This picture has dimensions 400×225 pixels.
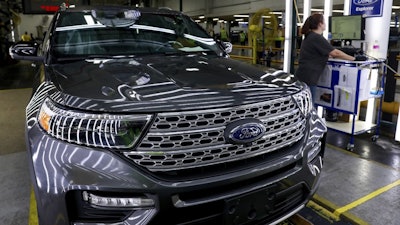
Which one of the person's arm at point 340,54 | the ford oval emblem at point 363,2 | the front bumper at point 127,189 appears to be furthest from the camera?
the ford oval emblem at point 363,2

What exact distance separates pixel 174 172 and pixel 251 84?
0.65 meters

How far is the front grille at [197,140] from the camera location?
4.72ft

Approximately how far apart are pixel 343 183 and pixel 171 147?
7.38 feet

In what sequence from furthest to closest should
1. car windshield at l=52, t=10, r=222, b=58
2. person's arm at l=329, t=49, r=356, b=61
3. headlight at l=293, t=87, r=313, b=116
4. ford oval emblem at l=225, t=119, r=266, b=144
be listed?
person's arm at l=329, t=49, r=356, b=61
car windshield at l=52, t=10, r=222, b=58
headlight at l=293, t=87, r=313, b=116
ford oval emblem at l=225, t=119, r=266, b=144

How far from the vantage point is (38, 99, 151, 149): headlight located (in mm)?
1444

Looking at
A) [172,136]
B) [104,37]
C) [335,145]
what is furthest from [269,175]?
[335,145]

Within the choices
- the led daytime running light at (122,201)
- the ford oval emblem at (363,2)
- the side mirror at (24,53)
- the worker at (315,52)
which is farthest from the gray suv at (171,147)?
the ford oval emblem at (363,2)

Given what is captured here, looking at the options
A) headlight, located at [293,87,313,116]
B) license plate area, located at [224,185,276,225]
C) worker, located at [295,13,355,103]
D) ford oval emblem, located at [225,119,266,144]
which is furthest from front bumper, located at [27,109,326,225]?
worker, located at [295,13,355,103]

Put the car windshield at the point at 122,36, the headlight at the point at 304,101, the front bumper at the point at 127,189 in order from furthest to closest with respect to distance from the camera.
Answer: the car windshield at the point at 122,36, the headlight at the point at 304,101, the front bumper at the point at 127,189

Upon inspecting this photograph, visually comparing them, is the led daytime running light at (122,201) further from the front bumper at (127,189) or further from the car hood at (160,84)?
the car hood at (160,84)

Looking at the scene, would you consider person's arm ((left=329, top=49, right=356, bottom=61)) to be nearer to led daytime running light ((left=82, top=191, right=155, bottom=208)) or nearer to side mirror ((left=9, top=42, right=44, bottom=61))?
side mirror ((left=9, top=42, right=44, bottom=61))

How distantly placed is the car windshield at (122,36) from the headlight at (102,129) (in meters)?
1.09

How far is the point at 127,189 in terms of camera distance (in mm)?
1406

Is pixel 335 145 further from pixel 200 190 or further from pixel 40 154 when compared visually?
pixel 40 154
